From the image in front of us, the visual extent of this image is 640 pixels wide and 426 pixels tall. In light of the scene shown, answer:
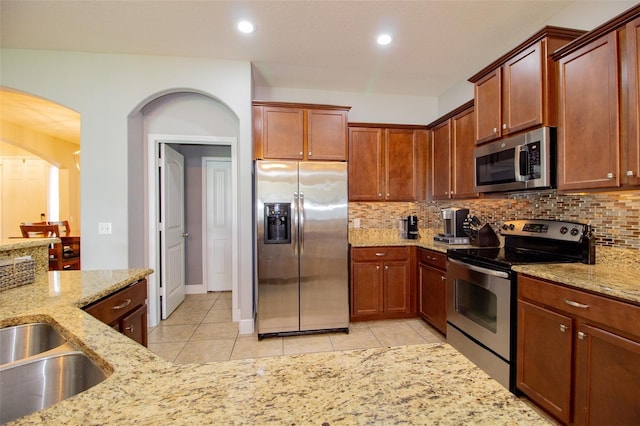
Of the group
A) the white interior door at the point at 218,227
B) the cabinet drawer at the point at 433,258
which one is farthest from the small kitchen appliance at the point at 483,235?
the white interior door at the point at 218,227

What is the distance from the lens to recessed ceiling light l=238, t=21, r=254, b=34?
2.30m

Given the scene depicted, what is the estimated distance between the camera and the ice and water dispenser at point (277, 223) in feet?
9.23

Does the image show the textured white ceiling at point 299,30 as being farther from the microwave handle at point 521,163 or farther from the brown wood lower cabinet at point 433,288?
the brown wood lower cabinet at point 433,288

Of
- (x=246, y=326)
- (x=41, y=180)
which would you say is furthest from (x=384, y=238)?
(x=41, y=180)

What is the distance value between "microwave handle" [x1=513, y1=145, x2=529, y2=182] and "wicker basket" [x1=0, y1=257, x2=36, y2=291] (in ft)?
10.3

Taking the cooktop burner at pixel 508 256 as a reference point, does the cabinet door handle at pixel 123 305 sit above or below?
below

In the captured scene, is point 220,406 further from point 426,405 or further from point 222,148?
point 222,148

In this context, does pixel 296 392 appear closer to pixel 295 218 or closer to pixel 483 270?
pixel 483 270

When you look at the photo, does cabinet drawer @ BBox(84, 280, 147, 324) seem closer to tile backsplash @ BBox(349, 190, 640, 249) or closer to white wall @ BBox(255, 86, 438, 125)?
tile backsplash @ BBox(349, 190, 640, 249)

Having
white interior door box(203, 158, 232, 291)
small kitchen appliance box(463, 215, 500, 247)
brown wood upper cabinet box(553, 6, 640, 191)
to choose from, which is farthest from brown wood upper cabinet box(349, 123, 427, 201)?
white interior door box(203, 158, 232, 291)

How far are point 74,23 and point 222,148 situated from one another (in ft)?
6.99

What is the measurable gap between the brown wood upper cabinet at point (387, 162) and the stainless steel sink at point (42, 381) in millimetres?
2841

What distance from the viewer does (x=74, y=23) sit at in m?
2.30

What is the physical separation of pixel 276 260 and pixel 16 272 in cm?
179
